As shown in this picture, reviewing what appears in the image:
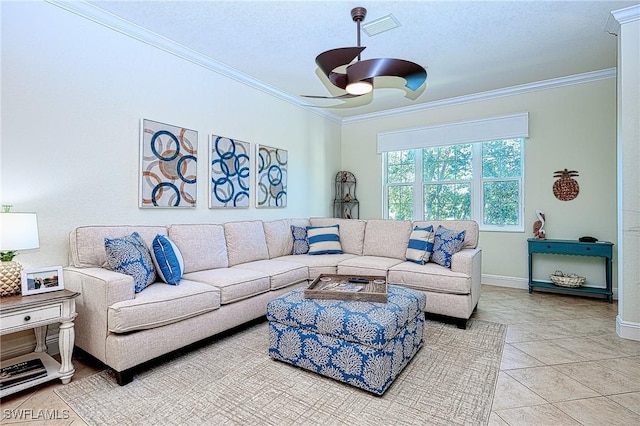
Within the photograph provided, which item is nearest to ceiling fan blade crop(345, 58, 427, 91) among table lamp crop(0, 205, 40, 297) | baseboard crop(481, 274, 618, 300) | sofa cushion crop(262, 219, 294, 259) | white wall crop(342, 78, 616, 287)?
sofa cushion crop(262, 219, 294, 259)

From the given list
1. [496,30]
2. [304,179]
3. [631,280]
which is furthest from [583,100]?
[304,179]

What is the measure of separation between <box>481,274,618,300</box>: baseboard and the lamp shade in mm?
5051

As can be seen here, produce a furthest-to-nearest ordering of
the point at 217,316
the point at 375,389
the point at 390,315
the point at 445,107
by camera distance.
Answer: the point at 445,107 → the point at 217,316 → the point at 390,315 → the point at 375,389

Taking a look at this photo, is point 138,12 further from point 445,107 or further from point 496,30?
point 445,107

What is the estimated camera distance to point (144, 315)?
210 cm

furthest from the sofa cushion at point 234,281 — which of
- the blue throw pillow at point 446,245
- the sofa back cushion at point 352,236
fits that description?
the blue throw pillow at point 446,245

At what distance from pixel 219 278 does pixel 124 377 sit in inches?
38.0

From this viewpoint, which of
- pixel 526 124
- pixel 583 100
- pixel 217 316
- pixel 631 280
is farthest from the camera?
pixel 526 124

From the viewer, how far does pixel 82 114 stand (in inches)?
105

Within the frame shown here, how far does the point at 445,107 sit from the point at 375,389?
442cm

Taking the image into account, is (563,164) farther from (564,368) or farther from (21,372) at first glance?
(21,372)

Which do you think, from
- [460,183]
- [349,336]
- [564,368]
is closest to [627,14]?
[460,183]

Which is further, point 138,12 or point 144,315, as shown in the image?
point 138,12

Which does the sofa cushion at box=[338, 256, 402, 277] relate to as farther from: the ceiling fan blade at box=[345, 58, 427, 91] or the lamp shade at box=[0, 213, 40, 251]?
the lamp shade at box=[0, 213, 40, 251]
